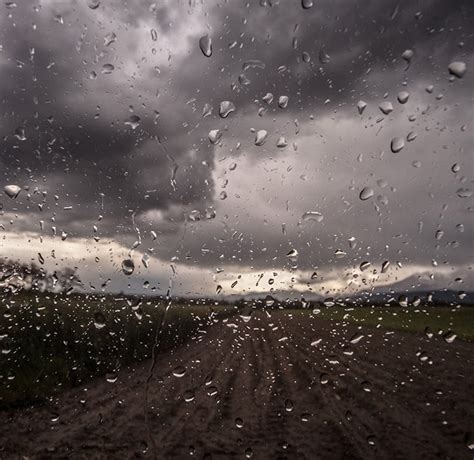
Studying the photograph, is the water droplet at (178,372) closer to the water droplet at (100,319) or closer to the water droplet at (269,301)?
the water droplet at (100,319)

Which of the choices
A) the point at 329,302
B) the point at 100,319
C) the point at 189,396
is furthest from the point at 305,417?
the point at 329,302

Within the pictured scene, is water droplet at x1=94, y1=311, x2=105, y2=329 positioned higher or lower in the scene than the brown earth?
higher

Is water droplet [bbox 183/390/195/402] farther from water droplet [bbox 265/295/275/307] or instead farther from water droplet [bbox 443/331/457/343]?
water droplet [bbox 443/331/457/343]

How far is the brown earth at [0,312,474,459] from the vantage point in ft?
9.30

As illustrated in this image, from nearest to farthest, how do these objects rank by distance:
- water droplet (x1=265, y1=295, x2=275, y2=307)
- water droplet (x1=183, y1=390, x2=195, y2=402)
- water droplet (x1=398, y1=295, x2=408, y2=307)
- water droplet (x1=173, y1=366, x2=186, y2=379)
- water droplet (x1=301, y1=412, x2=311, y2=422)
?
water droplet (x1=398, y1=295, x2=408, y2=307) → water droplet (x1=265, y1=295, x2=275, y2=307) → water droplet (x1=173, y1=366, x2=186, y2=379) → water droplet (x1=183, y1=390, x2=195, y2=402) → water droplet (x1=301, y1=412, x2=311, y2=422)

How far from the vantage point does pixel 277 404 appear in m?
4.36

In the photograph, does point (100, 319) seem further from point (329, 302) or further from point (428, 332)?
point (428, 332)

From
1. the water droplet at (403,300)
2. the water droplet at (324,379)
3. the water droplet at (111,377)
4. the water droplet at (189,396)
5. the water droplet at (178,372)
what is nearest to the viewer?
the water droplet at (403,300)

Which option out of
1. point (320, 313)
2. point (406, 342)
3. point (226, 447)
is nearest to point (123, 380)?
point (226, 447)

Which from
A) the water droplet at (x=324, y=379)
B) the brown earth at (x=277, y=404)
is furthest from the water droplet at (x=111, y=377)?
the water droplet at (x=324, y=379)

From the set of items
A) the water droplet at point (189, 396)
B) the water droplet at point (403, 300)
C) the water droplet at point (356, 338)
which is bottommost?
the water droplet at point (189, 396)

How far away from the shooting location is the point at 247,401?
3.94 meters

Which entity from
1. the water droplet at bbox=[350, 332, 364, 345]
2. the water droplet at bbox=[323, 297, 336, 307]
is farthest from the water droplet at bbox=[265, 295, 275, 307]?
the water droplet at bbox=[350, 332, 364, 345]

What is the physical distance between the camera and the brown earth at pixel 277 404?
2.83m
